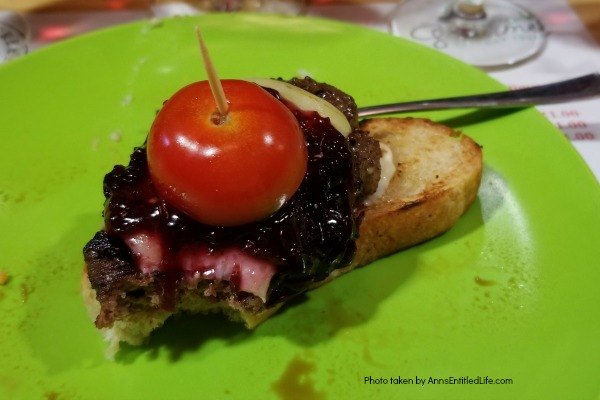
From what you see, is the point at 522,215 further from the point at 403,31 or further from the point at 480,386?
the point at 403,31

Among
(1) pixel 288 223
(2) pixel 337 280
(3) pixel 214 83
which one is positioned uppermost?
(3) pixel 214 83

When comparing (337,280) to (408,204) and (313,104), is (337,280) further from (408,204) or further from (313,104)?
(313,104)

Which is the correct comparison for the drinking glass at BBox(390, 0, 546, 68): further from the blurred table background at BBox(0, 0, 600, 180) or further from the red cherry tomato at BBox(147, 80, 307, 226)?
the red cherry tomato at BBox(147, 80, 307, 226)

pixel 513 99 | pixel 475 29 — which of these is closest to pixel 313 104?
pixel 513 99

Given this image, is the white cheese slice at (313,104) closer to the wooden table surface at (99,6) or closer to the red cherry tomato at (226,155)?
the red cherry tomato at (226,155)

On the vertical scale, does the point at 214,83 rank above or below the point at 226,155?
above

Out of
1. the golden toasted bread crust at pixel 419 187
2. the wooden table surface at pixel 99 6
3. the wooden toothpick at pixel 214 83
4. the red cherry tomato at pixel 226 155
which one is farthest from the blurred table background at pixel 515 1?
the wooden toothpick at pixel 214 83

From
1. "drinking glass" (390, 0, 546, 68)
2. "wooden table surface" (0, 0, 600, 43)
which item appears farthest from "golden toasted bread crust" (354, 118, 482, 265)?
A: "wooden table surface" (0, 0, 600, 43)
